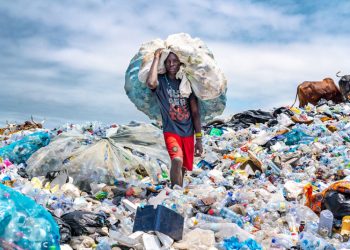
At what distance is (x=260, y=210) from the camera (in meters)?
Result: 4.11

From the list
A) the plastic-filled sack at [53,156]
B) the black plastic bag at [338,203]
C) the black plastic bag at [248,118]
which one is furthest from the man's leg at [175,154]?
the black plastic bag at [248,118]

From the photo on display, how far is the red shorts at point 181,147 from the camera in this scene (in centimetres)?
453

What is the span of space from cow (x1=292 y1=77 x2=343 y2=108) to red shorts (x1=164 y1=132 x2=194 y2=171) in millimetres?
8962

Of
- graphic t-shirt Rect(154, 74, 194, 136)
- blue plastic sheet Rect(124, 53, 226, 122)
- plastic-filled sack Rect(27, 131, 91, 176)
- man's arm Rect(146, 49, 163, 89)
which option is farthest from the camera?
plastic-filled sack Rect(27, 131, 91, 176)

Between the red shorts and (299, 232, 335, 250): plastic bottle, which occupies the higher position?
the red shorts

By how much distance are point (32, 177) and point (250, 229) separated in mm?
3034

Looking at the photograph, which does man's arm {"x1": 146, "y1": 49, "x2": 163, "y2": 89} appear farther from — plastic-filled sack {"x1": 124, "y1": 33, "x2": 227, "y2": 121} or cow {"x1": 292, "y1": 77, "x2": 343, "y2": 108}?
cow {"x1": 292, "y1": 77, "x2": 343, "y2": 108}

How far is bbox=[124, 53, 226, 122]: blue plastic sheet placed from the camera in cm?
485

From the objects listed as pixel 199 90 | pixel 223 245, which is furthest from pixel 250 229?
pixel 199 90

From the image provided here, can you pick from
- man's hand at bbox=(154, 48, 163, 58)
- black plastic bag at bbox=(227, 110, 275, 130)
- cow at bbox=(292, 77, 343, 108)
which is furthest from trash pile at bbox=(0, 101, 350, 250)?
cow at bbox=(292, 77, 343, 108)

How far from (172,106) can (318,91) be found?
9.18 meters

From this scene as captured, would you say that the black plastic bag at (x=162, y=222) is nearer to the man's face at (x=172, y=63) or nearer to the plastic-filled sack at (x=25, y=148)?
the man's face at (x=172, y=63)

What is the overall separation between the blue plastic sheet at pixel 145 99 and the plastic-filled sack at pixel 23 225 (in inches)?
88.7

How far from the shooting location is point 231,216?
3900 mm
